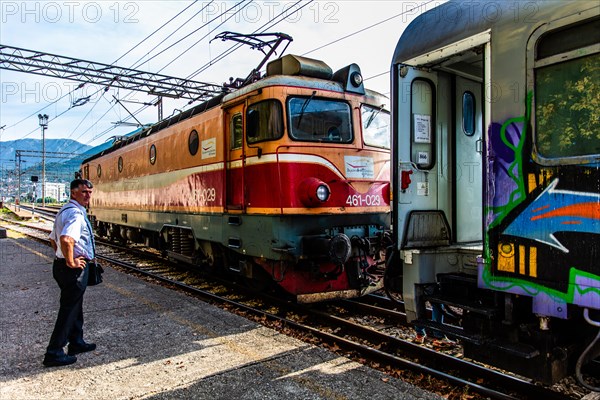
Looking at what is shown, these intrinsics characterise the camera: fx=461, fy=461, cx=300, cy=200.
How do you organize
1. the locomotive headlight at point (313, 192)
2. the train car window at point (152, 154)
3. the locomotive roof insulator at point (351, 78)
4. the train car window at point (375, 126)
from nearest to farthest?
the locomotive headlight at point (313, 192)
the locomotive roof insulator at point (351, 78)
the train car window at point (375, 126)
the train car window at point (152, 154)

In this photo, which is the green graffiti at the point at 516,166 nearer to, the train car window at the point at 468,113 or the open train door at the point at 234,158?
the train car window at the point at 468,113

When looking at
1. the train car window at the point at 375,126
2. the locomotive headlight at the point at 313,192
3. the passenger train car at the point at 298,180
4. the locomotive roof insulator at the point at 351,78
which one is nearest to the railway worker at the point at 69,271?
the passenger train car at the point at 298,180

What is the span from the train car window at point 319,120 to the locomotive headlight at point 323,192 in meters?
0.75

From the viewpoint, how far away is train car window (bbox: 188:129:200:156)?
28.8ft

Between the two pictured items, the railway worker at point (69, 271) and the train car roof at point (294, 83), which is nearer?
the railway worker at point (69, 271)

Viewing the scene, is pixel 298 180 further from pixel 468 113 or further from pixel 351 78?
pixel 468 113

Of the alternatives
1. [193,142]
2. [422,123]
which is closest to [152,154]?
[193,142]

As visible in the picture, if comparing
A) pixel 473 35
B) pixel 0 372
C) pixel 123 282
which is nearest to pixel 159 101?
pixel 123 282

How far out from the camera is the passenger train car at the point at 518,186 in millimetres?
3002

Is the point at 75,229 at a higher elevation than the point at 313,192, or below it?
below

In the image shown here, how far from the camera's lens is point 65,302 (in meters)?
4.82

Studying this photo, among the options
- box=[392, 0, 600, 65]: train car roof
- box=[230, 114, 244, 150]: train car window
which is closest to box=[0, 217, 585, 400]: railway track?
box=[230, 114, 244, 150]: train car window

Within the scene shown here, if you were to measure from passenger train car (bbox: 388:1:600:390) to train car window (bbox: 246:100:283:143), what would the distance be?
2480 millimetres

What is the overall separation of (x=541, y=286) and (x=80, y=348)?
4.68 m
